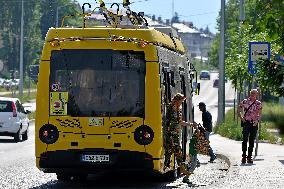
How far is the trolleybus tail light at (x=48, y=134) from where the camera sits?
15.2 meters

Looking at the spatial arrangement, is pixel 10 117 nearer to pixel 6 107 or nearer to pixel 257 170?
pixel 6 107

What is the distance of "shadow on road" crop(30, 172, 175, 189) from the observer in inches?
648

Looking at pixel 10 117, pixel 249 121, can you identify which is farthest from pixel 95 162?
pixel 10 117

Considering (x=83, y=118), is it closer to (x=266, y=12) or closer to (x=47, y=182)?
(x=47, y=182)

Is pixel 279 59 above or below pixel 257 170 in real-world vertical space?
above

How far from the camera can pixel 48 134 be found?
15234 mm

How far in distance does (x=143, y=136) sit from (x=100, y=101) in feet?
2.88

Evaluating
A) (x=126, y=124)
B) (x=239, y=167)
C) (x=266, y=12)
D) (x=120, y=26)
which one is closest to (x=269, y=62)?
(x=266, y=12)

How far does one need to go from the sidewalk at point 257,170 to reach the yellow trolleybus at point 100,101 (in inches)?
67.1

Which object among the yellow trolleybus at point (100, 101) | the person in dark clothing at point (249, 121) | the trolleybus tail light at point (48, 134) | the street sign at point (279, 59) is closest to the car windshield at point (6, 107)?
the person in dark clothing at point (249, 121)

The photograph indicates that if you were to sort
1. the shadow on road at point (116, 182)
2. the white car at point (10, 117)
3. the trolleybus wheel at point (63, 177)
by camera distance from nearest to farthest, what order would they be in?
the shadow on road at point (116, 182) < the trolleybus wheel at point (63, 177) < the white car at point (10, 117)

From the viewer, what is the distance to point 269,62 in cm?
521

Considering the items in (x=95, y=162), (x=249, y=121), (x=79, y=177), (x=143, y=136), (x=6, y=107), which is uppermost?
(x=143, y=136)

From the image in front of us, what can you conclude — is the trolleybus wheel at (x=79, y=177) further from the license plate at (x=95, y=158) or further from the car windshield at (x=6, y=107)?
the car windshield at (x=6, y=107)
